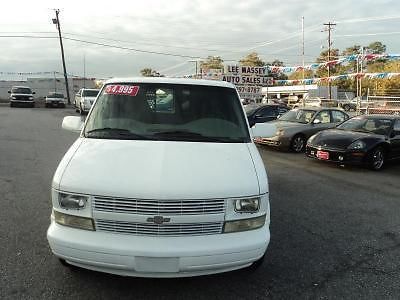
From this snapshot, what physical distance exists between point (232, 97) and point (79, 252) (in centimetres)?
→ 251

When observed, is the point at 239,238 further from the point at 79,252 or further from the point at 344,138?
the point at 344,138

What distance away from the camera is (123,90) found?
485 cm

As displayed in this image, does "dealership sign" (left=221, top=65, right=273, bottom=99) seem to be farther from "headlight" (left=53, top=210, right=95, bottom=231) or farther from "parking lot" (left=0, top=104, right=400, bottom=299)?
"headlight" (left=53, top=210, right=95, bottom=231)

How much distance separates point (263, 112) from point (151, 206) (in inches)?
534

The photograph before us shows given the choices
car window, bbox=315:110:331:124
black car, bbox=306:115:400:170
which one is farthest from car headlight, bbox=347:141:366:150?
car window, bbox=315:110:331:124

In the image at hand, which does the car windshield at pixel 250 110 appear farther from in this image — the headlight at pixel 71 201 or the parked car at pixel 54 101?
the parked car at pixel 54 101

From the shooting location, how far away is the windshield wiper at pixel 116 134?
433cm

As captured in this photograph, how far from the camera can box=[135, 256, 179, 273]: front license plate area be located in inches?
Answer: 129

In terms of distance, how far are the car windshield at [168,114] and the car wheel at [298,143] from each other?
8.47 meters

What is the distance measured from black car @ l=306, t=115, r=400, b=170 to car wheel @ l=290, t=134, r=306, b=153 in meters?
1.74

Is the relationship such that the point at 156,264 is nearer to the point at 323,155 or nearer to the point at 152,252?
the point at 152,252

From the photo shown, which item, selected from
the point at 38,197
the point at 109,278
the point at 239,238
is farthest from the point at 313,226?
the point at 38,197

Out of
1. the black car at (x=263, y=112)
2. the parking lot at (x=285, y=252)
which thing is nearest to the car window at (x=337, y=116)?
the black car at (x=263, y=112)

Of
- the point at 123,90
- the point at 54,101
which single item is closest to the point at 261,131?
the point at 123,90
